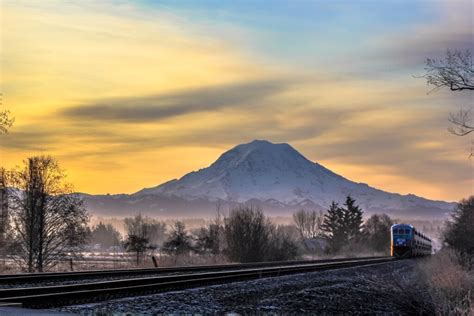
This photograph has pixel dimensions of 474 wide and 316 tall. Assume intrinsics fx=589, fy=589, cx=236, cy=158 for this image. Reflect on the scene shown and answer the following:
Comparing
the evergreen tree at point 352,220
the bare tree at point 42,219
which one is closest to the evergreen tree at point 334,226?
the evergreen tree at point 352,220

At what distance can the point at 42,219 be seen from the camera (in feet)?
172

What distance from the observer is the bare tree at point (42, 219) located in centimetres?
5053

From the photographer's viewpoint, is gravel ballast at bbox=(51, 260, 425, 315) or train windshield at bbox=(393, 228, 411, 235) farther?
train windshield at bbox=(393, 228, 411, 235)

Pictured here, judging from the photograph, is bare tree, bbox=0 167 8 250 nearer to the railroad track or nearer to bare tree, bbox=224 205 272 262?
bare tree, bbox=224 205 272 262

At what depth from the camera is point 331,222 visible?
130625 mm

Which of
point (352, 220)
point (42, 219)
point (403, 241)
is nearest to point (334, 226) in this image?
point (352, 220)

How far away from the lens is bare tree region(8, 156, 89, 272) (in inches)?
1989

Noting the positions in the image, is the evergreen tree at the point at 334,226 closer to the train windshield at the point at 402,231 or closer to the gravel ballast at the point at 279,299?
the train windshield at the point at 402,231

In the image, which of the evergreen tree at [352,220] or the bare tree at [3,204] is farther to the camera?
the evergreen tree at [352,220]

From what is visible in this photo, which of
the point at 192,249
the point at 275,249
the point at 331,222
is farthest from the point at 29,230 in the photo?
the point at 331,222

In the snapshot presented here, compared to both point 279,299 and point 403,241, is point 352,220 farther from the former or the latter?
point 279,299

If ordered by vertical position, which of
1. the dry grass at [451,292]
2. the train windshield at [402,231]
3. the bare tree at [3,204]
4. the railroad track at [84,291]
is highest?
the bare tree at [3,204]

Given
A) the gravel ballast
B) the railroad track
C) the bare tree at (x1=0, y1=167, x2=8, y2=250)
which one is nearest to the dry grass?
the gravel ballast

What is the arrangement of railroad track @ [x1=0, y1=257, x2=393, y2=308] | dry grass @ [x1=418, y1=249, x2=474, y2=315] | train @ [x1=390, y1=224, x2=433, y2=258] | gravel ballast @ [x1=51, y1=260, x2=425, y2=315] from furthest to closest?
train @ [x1=390, y1=224, x2=433, y2=258], dry grass @ [x1=418, y1=249, x2=474, y2=315], gravel ballast @ [x1=51, y1=260, x2=425, y2=315], railroad track @ [x1=0, y1=257, x2=393, y2=308]
